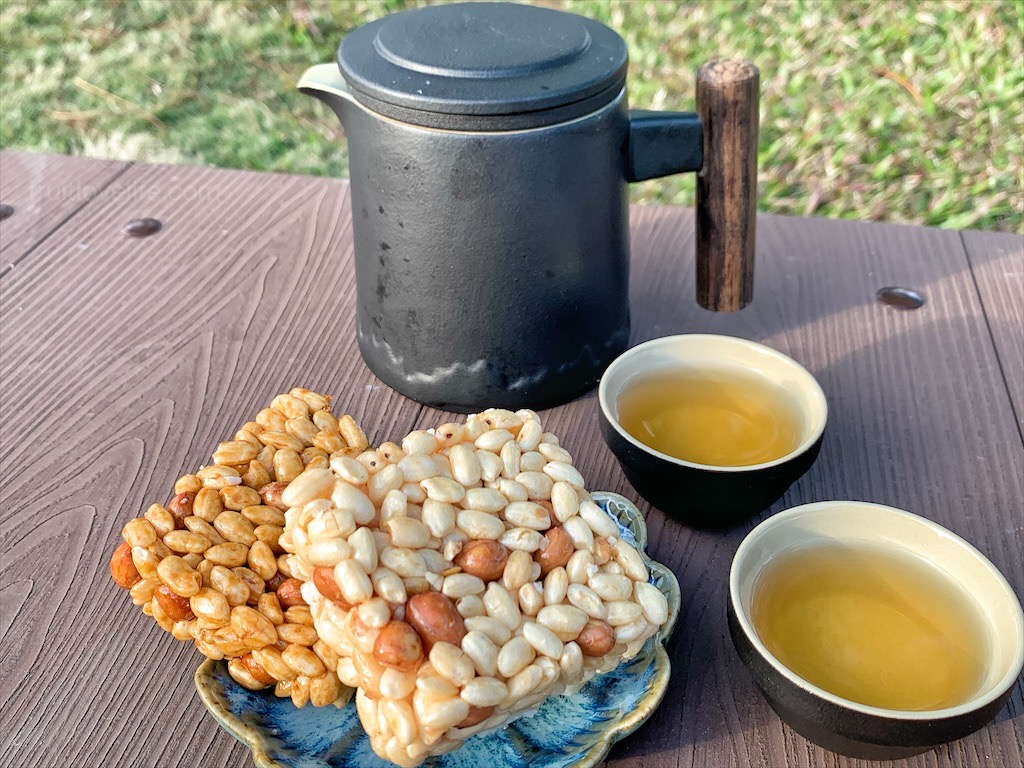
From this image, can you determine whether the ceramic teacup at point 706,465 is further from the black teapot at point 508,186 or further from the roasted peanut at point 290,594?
the roasted peanut at point 290,594

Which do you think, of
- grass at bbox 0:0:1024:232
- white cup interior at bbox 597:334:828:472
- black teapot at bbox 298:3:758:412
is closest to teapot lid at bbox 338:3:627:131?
black teapot at bbox 298:3:758:412

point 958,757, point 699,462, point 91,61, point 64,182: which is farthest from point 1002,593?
point 91,61

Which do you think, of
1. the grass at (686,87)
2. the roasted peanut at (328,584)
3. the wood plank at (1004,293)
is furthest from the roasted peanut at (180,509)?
the grass at (686,87)

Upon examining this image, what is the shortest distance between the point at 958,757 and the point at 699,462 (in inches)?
10.0

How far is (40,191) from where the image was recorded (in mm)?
1192

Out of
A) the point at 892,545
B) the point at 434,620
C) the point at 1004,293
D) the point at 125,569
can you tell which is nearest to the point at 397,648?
the point at 434,620

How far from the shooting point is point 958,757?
0.58 metres

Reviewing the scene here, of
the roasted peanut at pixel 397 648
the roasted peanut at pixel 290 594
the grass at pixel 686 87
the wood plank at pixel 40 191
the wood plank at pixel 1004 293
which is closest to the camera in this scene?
the roasted peanut at pixel 397 648

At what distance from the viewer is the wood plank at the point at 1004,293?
0.89 meters

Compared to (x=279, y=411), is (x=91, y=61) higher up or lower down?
lower down

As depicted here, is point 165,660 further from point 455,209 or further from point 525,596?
point 455,209

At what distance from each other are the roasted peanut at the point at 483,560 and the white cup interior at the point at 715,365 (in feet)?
0.61

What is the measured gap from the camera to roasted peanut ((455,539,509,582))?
539 millimetres

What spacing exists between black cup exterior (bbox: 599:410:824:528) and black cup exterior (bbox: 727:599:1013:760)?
119 mm
